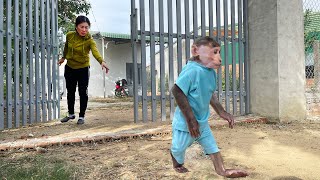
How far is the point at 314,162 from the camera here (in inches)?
120

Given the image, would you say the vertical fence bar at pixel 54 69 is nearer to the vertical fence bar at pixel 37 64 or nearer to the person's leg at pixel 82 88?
the vertical fence bar at pixel 37 64

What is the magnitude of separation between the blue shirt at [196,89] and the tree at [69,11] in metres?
10.1

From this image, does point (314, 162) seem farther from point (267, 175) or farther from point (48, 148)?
point (48, 148)

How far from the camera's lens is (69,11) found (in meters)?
12.1

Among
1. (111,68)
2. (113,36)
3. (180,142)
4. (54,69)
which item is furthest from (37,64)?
(111,68)

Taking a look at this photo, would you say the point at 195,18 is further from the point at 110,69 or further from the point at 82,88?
the point at 110,69

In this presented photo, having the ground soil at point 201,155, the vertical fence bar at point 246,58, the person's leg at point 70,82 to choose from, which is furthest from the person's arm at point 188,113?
the vertical fence bar at point 246,58

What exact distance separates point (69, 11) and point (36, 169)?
33.7 ft

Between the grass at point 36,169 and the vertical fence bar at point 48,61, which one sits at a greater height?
the vertical fence bar at point 48,61

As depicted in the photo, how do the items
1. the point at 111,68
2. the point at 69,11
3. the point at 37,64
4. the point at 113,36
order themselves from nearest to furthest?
the point at 37,64
the point at 69,11
the point at 113,36
the point at 111,68

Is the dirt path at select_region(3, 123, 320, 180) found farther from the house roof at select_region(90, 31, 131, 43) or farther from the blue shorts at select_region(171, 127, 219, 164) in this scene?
the house roof at select_region(90, 31, 131, 43)

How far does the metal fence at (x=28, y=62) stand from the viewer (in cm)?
497

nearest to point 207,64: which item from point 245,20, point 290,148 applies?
point 290,148

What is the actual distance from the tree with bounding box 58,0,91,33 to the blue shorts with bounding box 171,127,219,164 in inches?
398
